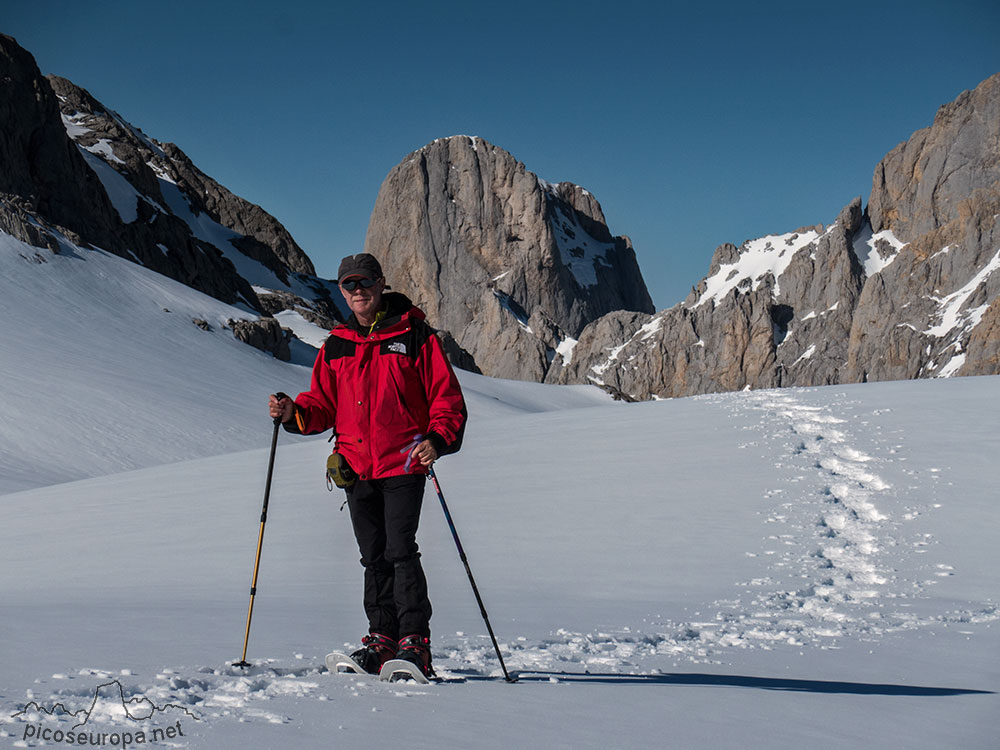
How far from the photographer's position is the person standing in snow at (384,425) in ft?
14.2

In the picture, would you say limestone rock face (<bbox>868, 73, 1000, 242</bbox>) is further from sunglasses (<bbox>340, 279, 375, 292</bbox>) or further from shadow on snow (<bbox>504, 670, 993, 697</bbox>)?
sunglasses (<bbox>340, 279, 375, 292</bbox>)

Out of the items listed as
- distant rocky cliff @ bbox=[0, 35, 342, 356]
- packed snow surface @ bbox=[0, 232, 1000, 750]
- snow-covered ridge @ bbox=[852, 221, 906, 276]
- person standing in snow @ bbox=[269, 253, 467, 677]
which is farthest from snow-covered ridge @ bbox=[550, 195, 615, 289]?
person standing in snow @ bbox=[269, 253, 467, 677]

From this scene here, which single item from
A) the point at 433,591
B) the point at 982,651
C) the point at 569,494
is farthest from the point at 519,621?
the point at 569,494

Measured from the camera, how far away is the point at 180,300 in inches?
1813

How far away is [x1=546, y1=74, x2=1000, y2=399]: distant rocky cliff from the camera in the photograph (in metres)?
131

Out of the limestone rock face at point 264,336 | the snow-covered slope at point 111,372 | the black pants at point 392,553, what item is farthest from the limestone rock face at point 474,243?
the black pants at point 392,553

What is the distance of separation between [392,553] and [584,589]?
3359 millimetres

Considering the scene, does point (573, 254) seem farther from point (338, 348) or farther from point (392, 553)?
point (392, 553)

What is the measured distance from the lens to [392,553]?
14.2 ft

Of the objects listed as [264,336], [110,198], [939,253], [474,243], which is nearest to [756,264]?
[939,253]

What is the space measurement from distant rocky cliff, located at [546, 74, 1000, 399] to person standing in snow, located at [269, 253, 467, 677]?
126 m

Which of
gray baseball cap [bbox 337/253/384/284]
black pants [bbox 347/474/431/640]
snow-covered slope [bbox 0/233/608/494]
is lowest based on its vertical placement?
black pants [bbox 347/474/431/640]

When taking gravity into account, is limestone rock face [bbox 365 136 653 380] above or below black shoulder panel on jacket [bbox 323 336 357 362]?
above

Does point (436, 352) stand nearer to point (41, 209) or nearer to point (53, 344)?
point (53, 344)
